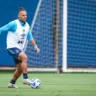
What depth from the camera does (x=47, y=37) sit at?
17.0m

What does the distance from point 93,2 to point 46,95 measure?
8595mm

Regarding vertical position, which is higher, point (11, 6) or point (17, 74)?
point (11, 6)

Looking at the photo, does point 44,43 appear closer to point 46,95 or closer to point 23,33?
point 23,33

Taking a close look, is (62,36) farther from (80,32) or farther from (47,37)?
(80,32)

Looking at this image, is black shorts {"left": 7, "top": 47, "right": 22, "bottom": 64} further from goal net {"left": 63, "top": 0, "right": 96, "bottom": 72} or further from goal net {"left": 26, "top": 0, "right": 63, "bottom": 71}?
goal net {"left": 63, "top": 0, "right": 96, "bottom": 72}

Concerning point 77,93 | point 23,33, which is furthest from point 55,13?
point 77,93

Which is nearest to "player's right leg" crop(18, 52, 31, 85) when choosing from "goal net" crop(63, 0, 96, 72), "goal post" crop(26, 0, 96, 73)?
"goal post" crop(26, 0, 96, 73)

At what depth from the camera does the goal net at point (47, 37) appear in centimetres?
1697

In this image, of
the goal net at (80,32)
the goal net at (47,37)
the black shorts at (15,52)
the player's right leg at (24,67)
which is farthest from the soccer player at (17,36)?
the goal net at (80,32)

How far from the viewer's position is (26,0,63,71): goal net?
17.0m

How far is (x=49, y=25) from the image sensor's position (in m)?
17.0

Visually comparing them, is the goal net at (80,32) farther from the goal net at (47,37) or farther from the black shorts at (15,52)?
the black shorts at (15,52)

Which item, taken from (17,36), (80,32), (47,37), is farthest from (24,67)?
(80,32)

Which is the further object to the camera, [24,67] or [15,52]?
[15,52]
